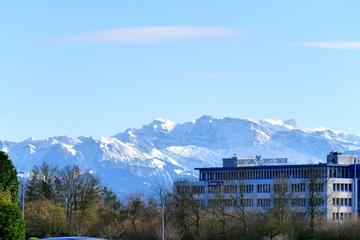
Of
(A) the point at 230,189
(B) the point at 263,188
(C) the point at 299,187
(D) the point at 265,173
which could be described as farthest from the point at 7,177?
(D) the point at 265,173

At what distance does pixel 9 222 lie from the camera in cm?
3275

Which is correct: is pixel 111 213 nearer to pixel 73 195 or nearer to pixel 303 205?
pixel 73 195

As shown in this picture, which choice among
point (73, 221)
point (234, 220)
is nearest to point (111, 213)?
point (73, 221)

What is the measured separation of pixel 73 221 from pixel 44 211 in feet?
12.1

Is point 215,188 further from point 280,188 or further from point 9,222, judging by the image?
point 9,222

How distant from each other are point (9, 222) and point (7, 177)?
2923 mm

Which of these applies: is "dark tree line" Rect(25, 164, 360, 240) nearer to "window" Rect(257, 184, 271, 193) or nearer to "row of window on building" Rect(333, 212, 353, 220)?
"row of window on building" Rect(333, 212, 353, 220)

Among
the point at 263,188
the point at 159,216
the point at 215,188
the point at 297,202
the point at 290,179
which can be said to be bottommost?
the point at 159,216

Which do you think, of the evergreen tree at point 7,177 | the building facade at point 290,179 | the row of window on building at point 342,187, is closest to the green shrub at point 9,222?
the evergreen tree at point 7,177

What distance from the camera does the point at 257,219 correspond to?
317 ft

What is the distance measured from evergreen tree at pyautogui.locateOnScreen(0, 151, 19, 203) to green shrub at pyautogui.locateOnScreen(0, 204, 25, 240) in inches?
81.1

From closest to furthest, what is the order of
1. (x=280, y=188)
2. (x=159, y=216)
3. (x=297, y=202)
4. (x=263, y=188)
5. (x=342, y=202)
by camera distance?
(x=280, y=188) < (x=159, y=216) < (x=297, y=202) < (x=342, y=202) < (x=263, y=188)

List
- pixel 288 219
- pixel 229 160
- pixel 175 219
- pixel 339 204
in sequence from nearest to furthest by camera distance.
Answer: pixel 288 219, pixel 175 219, pixel 339 204, pixel 229 160

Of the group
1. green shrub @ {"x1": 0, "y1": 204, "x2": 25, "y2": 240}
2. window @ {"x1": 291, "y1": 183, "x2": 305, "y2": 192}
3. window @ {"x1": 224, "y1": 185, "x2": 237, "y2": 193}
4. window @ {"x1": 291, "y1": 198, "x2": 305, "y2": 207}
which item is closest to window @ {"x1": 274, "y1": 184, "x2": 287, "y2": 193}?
window @ {"x1": 291, "y1": 198, "x2": 305, "y2": 207}
